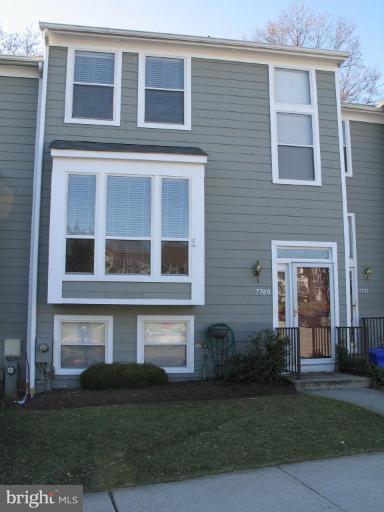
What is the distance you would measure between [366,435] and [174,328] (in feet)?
13.8

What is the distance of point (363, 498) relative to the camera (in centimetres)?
420

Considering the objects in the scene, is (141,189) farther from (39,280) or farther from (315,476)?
(315,476)

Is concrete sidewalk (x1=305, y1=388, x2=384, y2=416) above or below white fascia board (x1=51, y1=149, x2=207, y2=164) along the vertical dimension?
below

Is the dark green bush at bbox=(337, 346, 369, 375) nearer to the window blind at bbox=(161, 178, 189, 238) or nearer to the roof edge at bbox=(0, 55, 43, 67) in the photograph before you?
the window blind at bbox=(161, 178, 189, 238)

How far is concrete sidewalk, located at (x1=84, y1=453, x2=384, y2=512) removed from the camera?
4.05 meters

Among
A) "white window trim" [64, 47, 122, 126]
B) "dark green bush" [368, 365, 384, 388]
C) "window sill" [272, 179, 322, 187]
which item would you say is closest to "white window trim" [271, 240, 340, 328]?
"window sill" [272, 179, 322, 187]

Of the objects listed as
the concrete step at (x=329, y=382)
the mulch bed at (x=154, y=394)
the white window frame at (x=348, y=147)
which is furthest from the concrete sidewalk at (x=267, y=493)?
the white window frame at (x=348, y=147)

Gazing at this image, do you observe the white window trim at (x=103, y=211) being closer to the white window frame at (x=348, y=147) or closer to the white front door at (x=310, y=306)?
the white front door at (x=310, y=306)

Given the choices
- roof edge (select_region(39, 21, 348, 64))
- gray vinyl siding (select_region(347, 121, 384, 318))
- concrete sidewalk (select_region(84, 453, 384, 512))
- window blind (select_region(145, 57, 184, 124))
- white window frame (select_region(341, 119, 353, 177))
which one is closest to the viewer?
concrete sidewalk (select_region(84, 453, 384, 512))

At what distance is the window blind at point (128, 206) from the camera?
29.0 ft

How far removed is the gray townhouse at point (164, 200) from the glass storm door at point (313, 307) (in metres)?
0.03

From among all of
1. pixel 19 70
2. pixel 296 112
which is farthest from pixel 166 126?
pixel 19 70

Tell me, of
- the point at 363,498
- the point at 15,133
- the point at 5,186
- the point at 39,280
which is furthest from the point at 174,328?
the point at 363,498

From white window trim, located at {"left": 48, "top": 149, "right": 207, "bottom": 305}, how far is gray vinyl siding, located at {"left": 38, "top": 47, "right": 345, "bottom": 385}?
0.49 m
